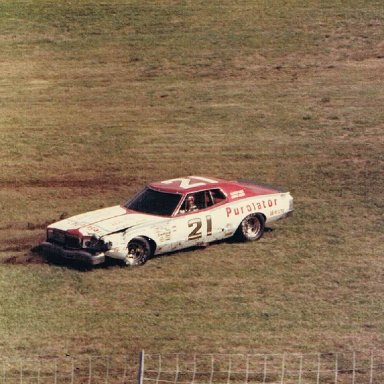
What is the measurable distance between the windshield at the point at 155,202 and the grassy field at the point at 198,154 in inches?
34.8

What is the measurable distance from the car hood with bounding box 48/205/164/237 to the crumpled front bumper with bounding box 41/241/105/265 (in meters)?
0.32

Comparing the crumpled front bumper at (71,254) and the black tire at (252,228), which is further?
the black tire at (252,228)

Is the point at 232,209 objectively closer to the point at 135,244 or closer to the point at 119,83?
the point at 135,244

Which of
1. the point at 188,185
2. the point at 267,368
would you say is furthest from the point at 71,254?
the point at 267,368

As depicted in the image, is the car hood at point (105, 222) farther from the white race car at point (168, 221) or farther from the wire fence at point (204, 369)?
the wire fence at point (204, 369)

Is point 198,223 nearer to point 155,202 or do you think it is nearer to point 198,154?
point 155,202

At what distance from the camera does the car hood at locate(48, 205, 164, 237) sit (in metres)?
16.8

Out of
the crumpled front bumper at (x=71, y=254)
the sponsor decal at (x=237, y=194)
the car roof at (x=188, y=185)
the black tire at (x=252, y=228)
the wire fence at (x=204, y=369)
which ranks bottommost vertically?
the wire fence at (x=204, y=369)

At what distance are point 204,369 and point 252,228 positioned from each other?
18.7ft

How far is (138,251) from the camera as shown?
17.2m

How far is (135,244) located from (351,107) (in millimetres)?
13420

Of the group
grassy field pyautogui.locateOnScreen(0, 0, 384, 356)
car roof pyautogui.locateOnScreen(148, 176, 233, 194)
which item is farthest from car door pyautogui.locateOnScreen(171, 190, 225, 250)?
grassy field pyautogui.locateOnScreen(0, 0, 384, 356)


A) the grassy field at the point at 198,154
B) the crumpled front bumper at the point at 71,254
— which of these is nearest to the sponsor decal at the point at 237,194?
the grassy field at the point at 198,154

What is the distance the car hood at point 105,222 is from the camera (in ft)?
55.3
